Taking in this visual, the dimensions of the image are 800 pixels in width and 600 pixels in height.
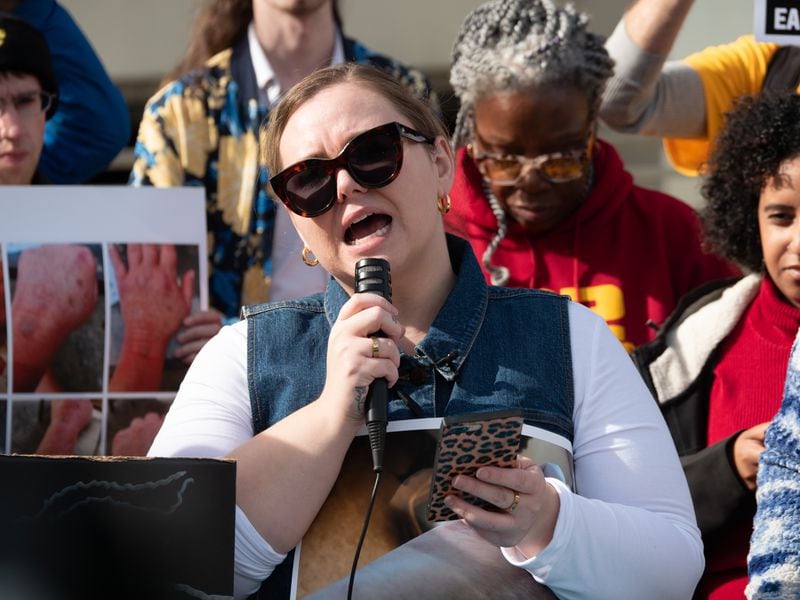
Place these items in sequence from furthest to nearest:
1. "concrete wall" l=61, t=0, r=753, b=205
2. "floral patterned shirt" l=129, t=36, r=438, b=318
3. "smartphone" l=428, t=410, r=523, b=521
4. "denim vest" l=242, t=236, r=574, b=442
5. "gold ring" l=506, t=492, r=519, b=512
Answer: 1. "concrete wall" l=61, t=0, r=753, b=205
2. "floral patterned shirt" l=129, t=36, r=438, b=318
3. "denim vest" l=242, t=236, r=574, b=442
4. "gold ring" l=506, t=492, r=519, b=512
5. "smartphone" l=428, t=410, r=523, b=521

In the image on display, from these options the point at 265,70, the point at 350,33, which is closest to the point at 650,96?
the point at 265,70

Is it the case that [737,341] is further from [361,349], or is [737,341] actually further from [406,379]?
[361,349]

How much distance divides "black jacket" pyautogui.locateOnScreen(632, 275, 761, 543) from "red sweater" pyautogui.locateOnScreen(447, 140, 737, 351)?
0.31 meters

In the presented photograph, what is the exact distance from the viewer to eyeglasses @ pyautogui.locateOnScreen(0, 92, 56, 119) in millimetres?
3455

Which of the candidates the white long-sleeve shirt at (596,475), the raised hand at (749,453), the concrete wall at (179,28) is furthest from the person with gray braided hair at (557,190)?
the concrete wall at (179,28)

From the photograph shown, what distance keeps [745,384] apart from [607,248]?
77 centimetres

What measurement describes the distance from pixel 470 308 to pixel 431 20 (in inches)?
248

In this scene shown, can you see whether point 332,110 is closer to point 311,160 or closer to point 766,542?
point 311,160

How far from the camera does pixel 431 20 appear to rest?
27.4 ft

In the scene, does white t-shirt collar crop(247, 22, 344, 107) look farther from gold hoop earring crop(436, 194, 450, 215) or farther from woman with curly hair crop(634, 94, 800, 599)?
gold hoop earring crop(436, 194, 450, 215)

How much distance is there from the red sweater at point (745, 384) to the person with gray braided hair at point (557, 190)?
418 mm

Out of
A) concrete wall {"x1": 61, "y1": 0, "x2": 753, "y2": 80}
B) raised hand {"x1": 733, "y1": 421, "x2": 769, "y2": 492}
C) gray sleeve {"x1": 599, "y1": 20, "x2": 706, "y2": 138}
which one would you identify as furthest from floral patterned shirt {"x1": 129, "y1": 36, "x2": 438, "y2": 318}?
concrete wall {"x1": 61, "y1": 0, "x2": 753, "y2": 80}

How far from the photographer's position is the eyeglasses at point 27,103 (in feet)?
11.3

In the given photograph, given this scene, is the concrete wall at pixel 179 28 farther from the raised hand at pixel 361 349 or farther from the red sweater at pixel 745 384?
the raised hand at pixel 361 349
